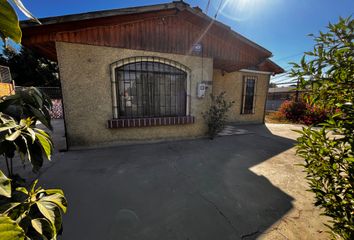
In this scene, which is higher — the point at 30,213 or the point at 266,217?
the point at 30,213

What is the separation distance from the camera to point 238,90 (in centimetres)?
802

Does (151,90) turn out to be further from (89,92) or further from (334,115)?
(334,115)

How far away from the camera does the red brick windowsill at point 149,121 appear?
406 centimetres

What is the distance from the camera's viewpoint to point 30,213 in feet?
2.40

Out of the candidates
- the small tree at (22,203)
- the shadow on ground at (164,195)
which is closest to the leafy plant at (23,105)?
the small tree at (22,203)

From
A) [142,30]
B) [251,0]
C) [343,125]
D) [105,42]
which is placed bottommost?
[343,125]

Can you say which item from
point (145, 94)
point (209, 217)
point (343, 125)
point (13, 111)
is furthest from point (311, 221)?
point (145, 94)

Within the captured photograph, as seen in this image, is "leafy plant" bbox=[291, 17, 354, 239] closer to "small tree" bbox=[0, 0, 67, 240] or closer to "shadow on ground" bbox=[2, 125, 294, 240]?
"shadow on ground" bbox=[2, 125, 294, 240]

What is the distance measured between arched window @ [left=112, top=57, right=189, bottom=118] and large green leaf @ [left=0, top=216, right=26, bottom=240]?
3850 millimetres

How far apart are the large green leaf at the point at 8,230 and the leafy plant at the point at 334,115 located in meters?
1.76

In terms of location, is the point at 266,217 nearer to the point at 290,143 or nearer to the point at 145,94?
the point at 145,94

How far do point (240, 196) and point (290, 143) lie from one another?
4.01 metres

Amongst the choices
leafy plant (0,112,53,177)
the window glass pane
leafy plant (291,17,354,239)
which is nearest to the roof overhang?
the window glass pane

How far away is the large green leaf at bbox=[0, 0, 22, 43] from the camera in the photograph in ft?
1.74
